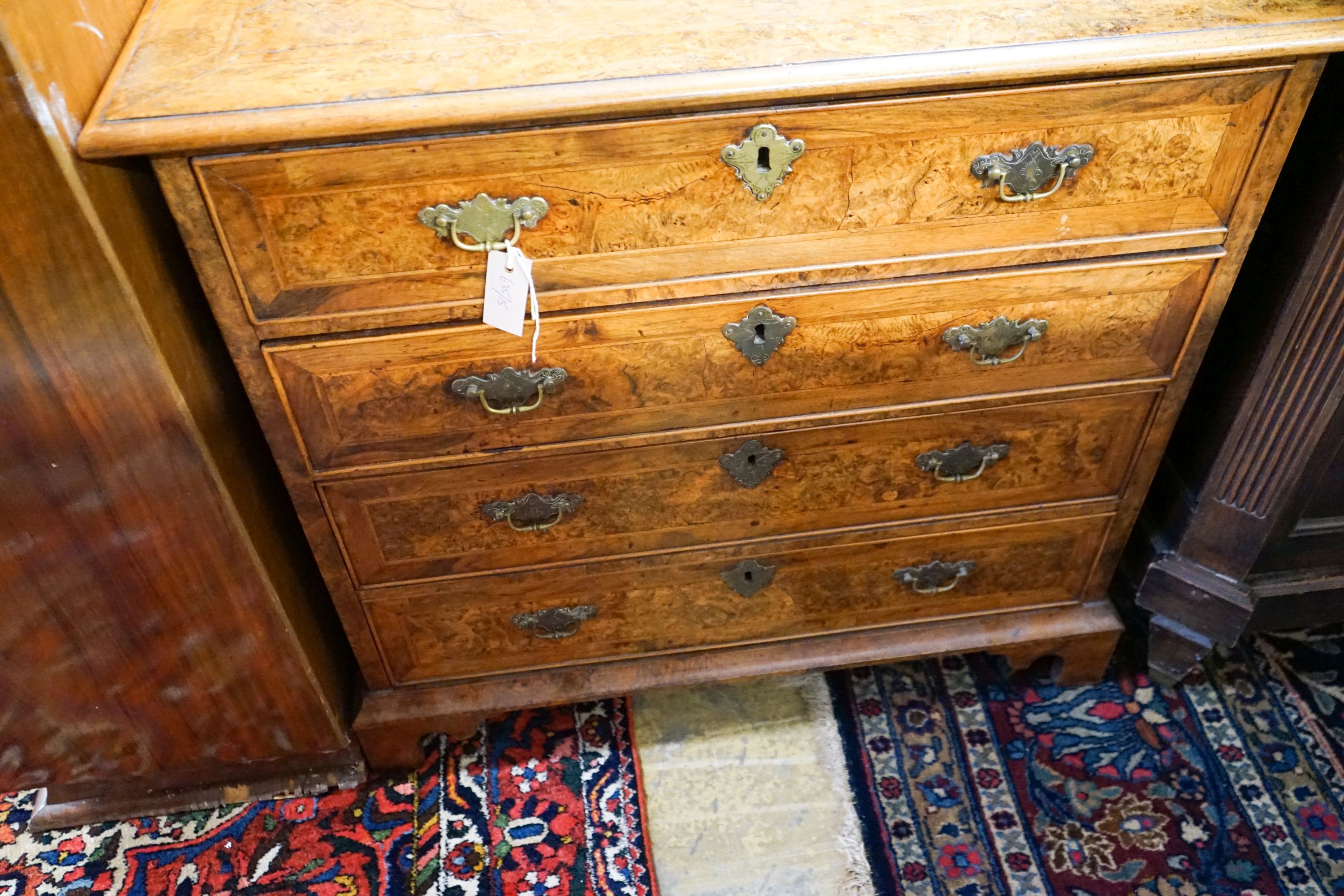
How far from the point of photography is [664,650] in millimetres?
1447

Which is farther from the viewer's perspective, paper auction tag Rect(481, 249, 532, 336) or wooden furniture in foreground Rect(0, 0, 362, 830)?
paper auction tag Rect(481, 249, 532, 336)

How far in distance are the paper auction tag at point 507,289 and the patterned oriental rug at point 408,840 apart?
76 centimetres

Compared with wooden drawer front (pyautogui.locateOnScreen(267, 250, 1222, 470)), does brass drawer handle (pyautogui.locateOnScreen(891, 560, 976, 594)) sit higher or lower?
lower

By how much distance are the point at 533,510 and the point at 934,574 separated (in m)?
0.57

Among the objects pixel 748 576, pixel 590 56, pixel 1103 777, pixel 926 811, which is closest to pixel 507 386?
pixel 590 56

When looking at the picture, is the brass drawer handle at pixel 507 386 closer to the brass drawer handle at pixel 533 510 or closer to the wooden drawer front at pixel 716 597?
the brass drawer handle at pixel 533 510

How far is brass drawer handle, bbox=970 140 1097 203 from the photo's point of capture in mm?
983

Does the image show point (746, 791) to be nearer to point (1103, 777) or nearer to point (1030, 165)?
point (1103, 777)

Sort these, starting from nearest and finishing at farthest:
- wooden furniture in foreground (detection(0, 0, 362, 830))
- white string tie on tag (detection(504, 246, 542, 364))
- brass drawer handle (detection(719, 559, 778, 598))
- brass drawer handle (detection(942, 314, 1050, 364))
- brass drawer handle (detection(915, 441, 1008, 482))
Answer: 1. wooden furniture in foreground (detection(0, 0, 362, 830))
2. white string tie on tag (detection(504, 246, 542, 364))
3. brass drawer handle (detection(942, 314, 1050, 364))
4. brass drawer handle (detection(915, 441, 1008, 482))
5. brass drawer handle (detection(719, 559, 778, 598))

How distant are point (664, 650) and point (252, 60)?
0.91m

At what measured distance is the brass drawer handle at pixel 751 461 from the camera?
3.98 ft

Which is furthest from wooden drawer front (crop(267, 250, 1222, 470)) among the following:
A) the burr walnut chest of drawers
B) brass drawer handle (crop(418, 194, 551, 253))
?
brass drawer handle (crop(418, 194, 551, 253))

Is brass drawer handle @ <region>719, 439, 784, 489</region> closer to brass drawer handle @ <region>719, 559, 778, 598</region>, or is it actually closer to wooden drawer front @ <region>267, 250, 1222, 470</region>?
wooden drawer front @ <region>267, 250, 1222, 470</region>

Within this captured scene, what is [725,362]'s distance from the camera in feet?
3.67
